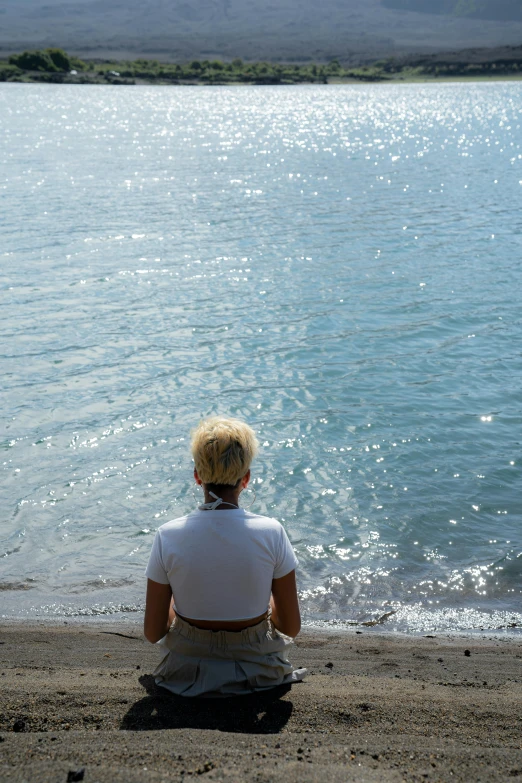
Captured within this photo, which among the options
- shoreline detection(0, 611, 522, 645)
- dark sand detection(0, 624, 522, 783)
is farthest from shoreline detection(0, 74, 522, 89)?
dark sand detection(0, 624, 522, 783)

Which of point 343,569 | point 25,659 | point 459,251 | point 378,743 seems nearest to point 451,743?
point 378,743

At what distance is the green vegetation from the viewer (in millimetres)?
139750

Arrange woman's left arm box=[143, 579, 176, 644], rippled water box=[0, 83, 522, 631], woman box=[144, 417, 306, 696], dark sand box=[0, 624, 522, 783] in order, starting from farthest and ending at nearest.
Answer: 1. rippled water box=[0, 83, 522, 631]
2. woman's left arm box=[143, 579, 176, 644]
3. woman box=[144, 417, 306, 696]
4. dark sand box=[0, 624, 522, 783]

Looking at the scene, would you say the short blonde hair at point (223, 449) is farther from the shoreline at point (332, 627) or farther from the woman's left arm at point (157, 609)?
the shoreline at point (332, 627)

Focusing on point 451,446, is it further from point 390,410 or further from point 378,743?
point 378,743

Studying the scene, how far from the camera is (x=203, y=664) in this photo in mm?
4762

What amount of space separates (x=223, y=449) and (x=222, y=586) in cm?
82

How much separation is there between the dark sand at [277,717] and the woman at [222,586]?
16cm

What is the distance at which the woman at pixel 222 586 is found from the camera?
447 centimetres

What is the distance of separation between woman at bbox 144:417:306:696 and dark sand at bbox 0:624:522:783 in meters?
0.16

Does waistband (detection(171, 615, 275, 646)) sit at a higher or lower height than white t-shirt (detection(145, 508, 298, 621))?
lower

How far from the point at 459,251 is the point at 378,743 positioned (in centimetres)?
2030

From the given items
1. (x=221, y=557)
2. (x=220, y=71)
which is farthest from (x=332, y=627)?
(x=220, y=71)

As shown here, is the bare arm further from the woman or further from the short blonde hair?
the short blonde hair
